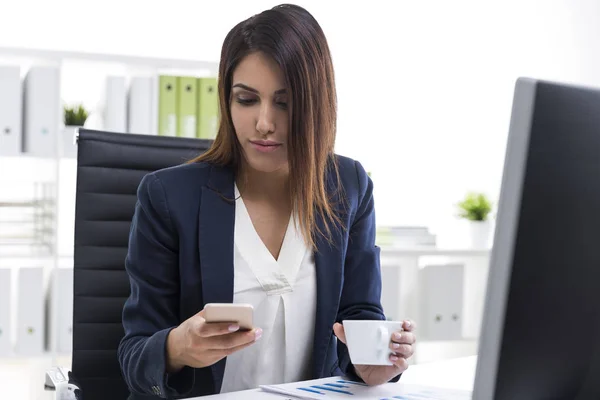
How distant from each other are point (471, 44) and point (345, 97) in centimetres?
72

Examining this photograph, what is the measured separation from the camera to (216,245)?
4.72ft

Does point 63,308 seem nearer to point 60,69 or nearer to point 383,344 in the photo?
point 60,69

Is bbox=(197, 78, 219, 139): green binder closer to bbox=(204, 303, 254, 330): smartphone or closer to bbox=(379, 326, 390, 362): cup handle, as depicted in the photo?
bbox=(379, 326, 390, 362): cup handle

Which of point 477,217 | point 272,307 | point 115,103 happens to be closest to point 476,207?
point 477,217

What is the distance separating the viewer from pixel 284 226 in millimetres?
1550

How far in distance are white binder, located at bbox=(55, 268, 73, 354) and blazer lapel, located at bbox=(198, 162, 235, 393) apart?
1.72 metres

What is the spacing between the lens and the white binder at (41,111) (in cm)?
301

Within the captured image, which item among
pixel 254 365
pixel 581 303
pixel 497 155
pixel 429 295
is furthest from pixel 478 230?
pixel 581 303

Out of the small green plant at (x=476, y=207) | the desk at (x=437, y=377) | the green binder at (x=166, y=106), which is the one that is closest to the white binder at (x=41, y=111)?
the green binder at (x=166, y=106)

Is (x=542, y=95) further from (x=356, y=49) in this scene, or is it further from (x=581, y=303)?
(x=356, y=49)

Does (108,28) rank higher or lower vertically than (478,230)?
higher

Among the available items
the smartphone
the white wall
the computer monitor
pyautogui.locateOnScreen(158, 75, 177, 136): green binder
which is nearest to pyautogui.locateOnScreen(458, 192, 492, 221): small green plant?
the white wall

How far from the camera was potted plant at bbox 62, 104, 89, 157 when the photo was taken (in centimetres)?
308

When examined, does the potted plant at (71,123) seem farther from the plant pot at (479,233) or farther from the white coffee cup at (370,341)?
the white coffee cup at (370,341)
